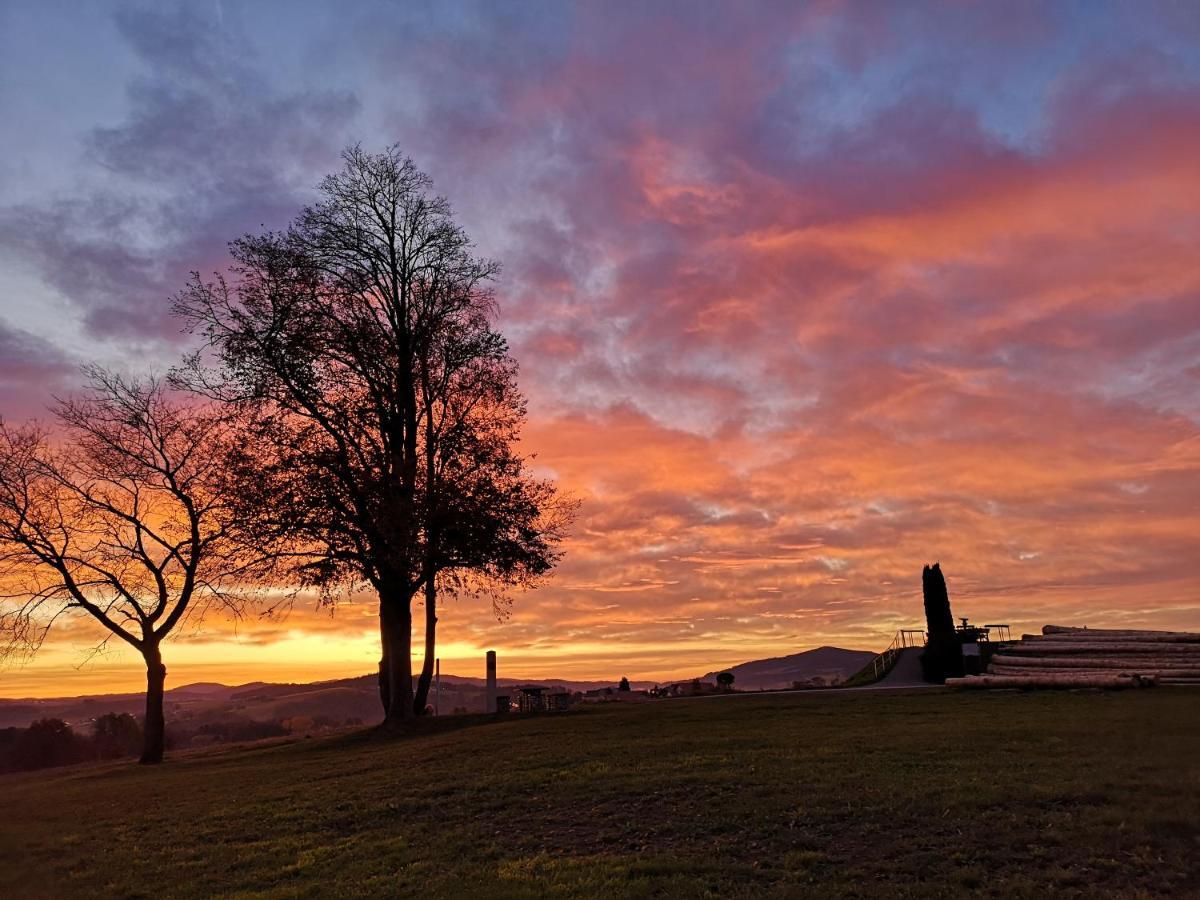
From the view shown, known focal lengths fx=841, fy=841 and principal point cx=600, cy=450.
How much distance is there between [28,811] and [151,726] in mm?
12248

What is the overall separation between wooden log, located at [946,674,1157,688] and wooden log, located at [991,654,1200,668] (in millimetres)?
4638

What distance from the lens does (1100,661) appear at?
38156 mm

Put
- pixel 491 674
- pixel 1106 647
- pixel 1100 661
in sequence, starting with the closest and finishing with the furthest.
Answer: pixel 1100 661 < pixel 1106 647 < pixel 491 674

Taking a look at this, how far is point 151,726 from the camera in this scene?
35.3 metres

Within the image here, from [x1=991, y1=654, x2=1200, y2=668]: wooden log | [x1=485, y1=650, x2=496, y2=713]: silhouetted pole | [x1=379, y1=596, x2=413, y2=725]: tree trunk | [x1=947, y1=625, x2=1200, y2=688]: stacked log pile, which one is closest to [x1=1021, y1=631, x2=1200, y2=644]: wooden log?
[x1=947, y1=625, x2=1200, y2=688]: stacked log pile

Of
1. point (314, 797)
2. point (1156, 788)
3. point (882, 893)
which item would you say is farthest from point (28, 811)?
point (1156, 788)

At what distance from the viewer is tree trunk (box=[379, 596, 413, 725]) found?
34.1 metres

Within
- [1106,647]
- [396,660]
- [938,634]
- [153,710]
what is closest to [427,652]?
[396,660]

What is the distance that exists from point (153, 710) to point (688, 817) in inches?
1179

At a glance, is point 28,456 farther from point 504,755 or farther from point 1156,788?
point 1156,788

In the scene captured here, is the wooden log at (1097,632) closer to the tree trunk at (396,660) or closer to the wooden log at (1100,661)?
the wooden log at (1100,661)

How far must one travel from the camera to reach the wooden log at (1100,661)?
3669 centimetres

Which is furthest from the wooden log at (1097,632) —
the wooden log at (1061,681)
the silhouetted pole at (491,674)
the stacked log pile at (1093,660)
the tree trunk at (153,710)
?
the tree trunk at (153,710)

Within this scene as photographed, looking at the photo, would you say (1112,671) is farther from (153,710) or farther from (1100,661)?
(153,710)
